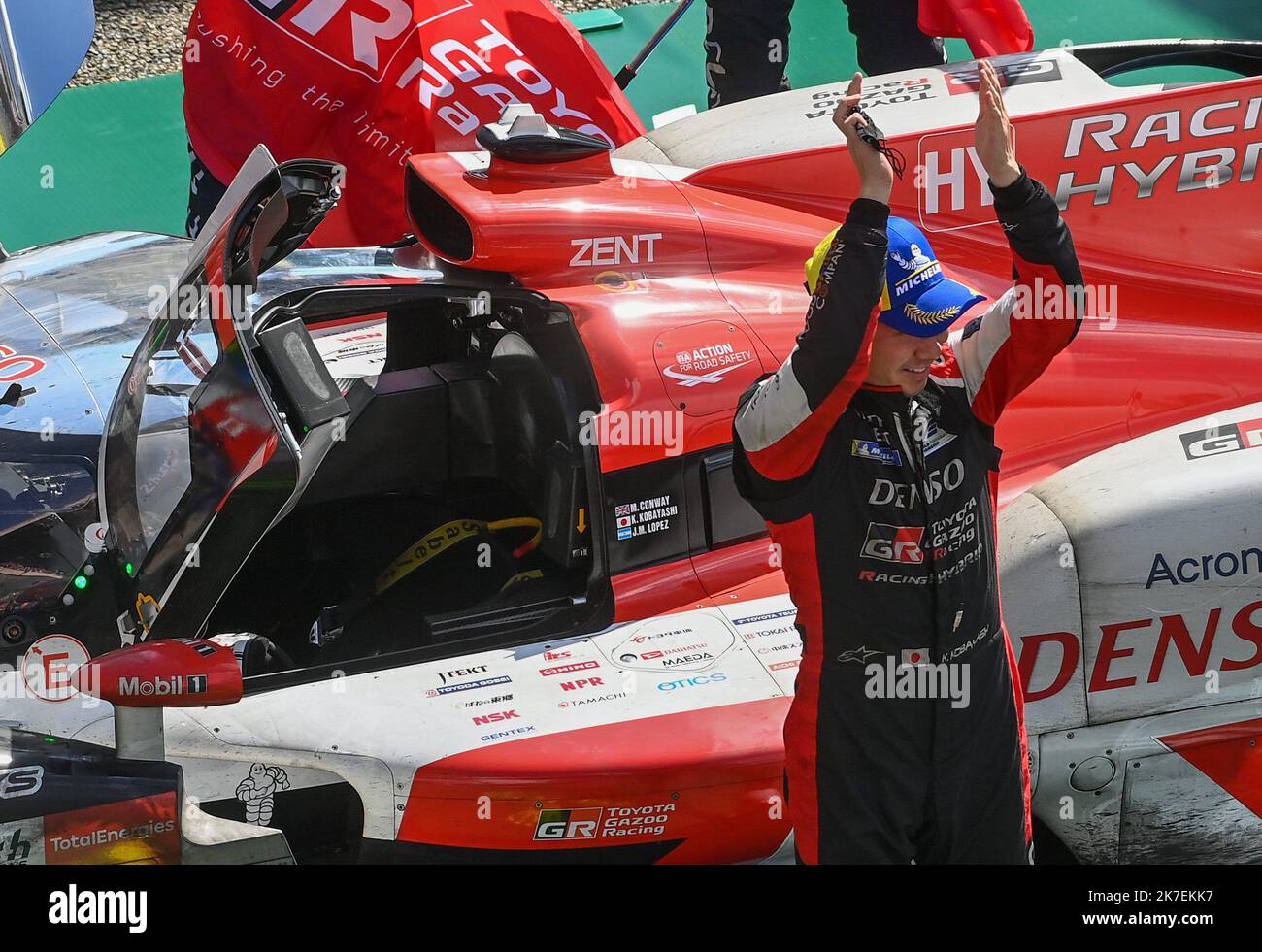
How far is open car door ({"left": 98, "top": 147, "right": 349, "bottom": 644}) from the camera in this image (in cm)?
277

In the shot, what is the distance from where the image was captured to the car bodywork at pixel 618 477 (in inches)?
115

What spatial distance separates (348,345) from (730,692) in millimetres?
1804

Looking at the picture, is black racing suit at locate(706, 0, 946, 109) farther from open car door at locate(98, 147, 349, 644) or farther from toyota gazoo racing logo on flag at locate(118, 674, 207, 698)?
toyota gazoo racing logo on flag at locate(118, 674, 207, 698)

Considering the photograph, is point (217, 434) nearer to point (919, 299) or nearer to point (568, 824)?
point (568, 824)

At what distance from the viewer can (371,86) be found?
546 centimetres

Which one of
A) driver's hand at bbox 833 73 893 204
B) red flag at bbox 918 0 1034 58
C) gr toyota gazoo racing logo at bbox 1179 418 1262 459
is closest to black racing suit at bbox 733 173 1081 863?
driver's hand at bbox 833 73 893 204

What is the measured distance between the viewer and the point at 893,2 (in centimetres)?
573

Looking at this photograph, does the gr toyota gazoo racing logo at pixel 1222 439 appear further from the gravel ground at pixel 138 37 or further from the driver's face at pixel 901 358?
the gravel ground at pixel 138 37

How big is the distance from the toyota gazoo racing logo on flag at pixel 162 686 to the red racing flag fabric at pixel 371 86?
299cm

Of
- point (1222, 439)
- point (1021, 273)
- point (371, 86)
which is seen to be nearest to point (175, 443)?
point (1021, 273)

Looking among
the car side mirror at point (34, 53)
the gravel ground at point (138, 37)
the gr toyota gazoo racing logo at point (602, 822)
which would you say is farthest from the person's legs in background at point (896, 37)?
the gr toyota gazoo racing logo at point (602, 822)

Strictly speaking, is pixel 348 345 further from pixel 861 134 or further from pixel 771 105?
pixel 861 134

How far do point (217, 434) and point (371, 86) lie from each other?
3003 millimetres
